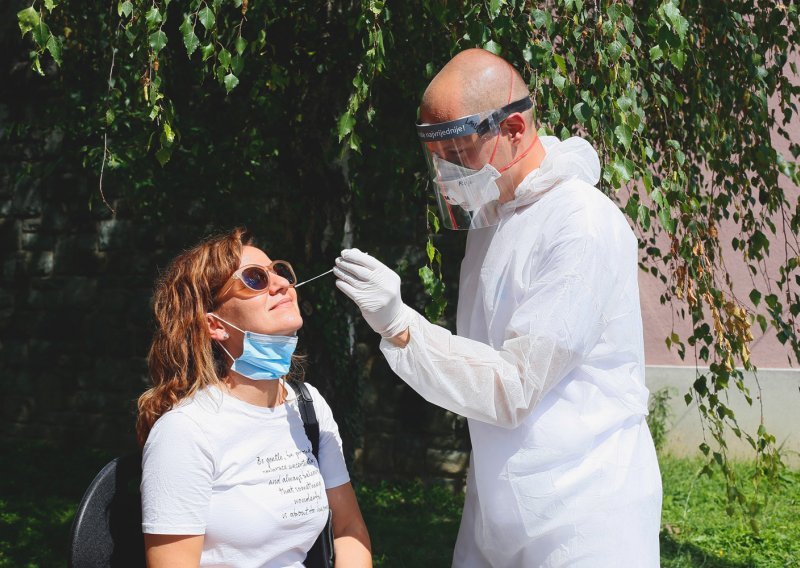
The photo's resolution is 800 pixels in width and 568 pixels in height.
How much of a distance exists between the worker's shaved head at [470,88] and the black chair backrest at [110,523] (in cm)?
99

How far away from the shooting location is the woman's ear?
210 centimetres

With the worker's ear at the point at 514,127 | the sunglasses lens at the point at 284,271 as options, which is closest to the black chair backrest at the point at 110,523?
the sunglasses lens at the point at 284,271

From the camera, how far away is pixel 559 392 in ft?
5.90

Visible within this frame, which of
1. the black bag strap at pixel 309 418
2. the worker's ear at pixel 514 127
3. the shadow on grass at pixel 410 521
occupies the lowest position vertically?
the shadow on grass at pixel 410 521

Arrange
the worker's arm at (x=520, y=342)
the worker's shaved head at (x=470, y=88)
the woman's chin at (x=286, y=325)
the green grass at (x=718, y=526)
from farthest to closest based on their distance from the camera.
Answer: the green grass at (x=718, y=526)
the woman's chin at (x=286, y=325)
the worker's shaved head at (x=470, y=88)
the worker's arm at (x=520, y=342)

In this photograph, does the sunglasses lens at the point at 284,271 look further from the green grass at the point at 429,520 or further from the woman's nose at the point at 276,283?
the green grass at the point at 429,520

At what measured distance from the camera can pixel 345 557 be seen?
2.13 meters

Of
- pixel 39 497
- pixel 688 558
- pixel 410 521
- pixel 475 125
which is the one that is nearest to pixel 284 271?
pixel 475 125

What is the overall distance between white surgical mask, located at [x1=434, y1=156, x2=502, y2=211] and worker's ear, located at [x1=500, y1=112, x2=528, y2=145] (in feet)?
0.25

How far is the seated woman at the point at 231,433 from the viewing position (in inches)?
72.3

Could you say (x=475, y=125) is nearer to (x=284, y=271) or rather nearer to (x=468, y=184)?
(x=468, y=184)

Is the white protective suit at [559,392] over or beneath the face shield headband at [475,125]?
beneath

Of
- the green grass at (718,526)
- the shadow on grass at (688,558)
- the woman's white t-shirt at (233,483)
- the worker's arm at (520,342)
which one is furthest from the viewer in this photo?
the green grass at (718,526)

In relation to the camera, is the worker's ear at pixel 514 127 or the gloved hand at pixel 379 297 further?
the worker's ear at pixel 514 127
